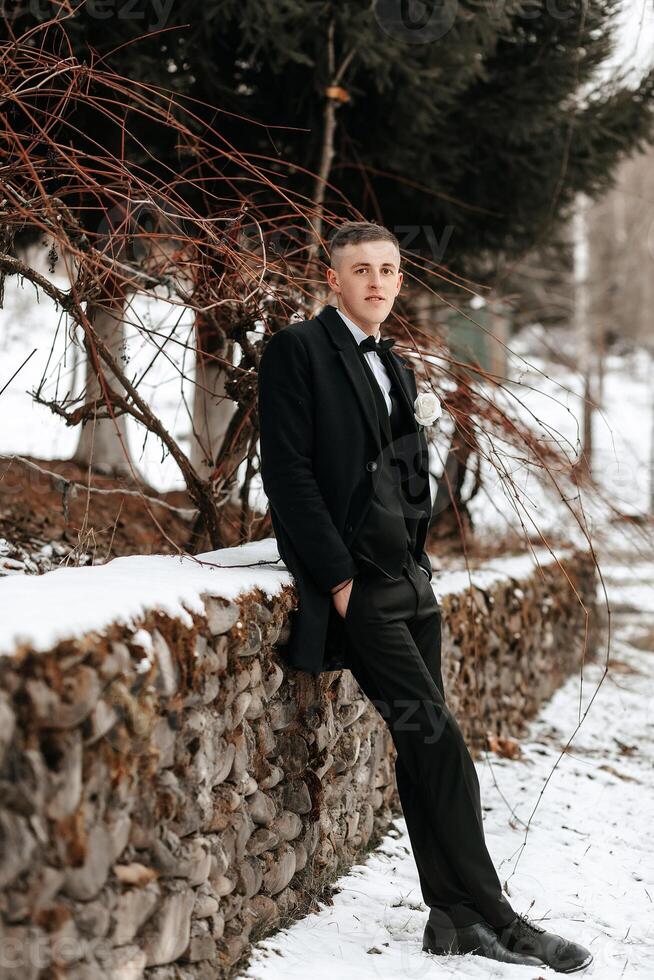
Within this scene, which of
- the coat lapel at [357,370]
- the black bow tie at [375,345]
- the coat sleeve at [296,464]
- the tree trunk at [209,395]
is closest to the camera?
the coat sleeve at [296,464]

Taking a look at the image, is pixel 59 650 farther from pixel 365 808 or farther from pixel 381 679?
pixel 365 808

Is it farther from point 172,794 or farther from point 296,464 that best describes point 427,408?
point 172,794

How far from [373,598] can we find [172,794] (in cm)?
76

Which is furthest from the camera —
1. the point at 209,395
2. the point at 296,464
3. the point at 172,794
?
the point at 209,395

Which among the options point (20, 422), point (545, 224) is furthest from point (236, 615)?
point (20, 422)

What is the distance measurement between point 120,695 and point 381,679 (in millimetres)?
890

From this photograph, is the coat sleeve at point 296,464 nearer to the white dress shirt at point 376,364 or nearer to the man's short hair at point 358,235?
the white dress shirt at point 376,364

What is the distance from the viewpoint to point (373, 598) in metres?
2.63

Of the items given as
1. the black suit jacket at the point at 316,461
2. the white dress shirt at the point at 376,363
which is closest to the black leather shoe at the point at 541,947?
the black suit jacket at the point at 316,461

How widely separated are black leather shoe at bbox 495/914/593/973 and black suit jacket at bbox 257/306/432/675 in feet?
2.71

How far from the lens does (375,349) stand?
2828 mm

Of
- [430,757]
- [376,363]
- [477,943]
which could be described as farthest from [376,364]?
[477,943]

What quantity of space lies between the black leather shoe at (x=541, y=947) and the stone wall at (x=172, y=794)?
24.5 inches

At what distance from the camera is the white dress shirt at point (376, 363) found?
2838mm
